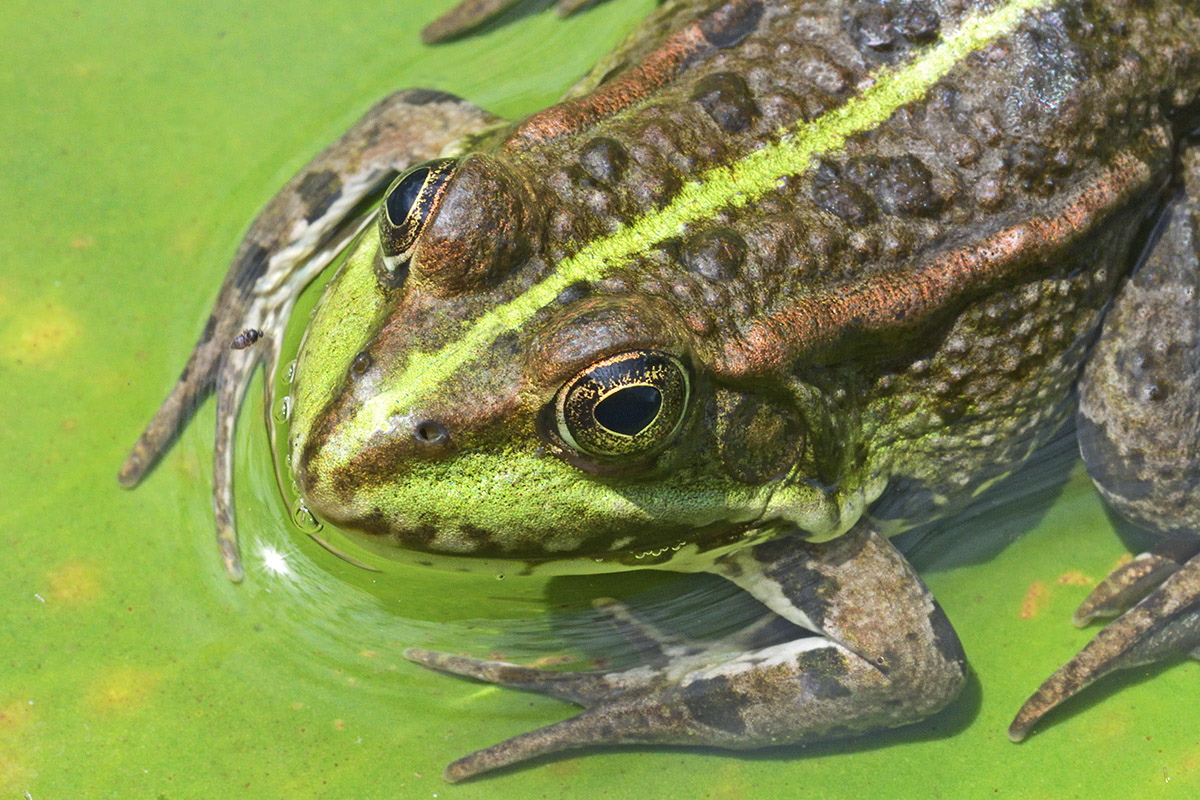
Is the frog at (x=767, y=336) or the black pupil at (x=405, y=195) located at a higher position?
the black pupil at (x=405, y=195)

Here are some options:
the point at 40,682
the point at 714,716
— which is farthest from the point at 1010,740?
the point at 40,682

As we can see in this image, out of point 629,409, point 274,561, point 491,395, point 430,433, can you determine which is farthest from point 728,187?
point 274,561

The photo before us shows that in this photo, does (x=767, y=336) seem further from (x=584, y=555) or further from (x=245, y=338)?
(x=245, y=338)

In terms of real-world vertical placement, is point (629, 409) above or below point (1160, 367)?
above

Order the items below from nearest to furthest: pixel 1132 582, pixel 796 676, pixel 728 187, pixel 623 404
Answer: pixel 623 404 < pixel 728 187 < pixel 796 676 < pixel 1132 582

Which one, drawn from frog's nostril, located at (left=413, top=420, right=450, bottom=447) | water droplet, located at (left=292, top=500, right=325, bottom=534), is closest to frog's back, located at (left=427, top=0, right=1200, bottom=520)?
frog's nostril, located at (left=413, top=420, right=450, bottom=447)

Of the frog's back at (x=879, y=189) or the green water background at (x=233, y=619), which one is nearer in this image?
the frog's back at (x=879, y=189)

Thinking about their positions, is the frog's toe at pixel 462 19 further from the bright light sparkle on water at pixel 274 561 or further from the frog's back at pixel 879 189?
the bright light sparkle on water at pixel 274 561

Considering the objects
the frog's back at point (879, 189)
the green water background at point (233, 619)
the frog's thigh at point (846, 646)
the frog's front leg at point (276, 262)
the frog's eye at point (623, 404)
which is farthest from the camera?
the frog's front leg at point (276, 262)

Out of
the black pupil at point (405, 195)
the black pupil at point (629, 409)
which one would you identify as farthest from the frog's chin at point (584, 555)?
the black pupil at point (405, 195)
